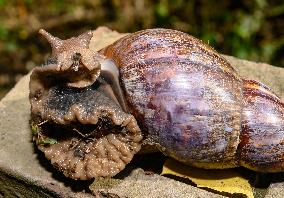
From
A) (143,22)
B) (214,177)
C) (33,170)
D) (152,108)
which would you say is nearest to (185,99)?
(152,108)

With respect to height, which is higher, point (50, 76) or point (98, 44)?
point (50, 76)

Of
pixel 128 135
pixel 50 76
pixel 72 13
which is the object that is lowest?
pixel 72 13

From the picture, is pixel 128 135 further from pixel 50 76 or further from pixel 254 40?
pixel 254 40

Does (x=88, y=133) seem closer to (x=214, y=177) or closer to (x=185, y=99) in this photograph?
(x=185, y=99)

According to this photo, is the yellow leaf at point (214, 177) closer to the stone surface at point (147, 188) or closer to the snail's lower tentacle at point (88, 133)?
the stone surface at point (147, 188)

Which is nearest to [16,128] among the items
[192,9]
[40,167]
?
[40,167]

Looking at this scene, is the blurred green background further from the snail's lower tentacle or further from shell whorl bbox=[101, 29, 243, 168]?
the snail's lower tentacle
